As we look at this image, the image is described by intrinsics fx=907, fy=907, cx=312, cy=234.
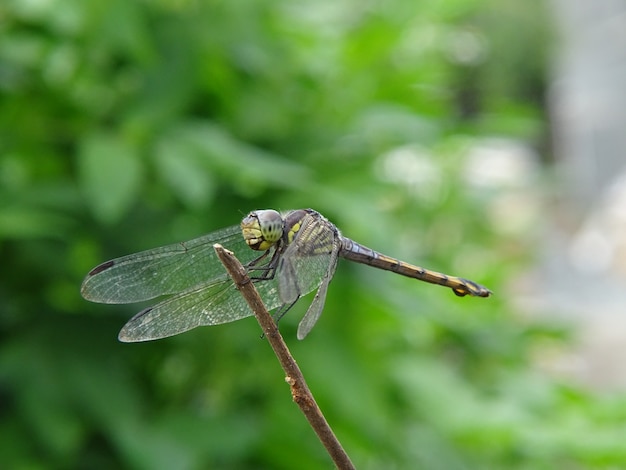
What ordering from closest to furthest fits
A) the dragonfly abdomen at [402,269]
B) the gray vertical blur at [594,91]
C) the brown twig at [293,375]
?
the brown twig at [293,375] < the dragonfly abdomen at [402,269] < the gray vertical blur at [594,91]

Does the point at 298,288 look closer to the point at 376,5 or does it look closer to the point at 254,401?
the point at 254,401

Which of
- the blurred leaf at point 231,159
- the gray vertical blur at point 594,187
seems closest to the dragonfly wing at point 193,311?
the blurred leaf at point 231,159

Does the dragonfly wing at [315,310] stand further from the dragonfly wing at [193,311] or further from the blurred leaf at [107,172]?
the blurred leaf at [107,172]

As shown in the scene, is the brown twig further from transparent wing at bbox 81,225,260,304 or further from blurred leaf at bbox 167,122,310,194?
blurred leaf at bbox 167,122,310,194

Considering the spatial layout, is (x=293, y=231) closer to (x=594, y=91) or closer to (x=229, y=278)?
(x=229, y=278)

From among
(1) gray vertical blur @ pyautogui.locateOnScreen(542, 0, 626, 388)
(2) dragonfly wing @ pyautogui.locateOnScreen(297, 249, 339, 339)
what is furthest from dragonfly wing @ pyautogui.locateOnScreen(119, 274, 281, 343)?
(1) gray vertical blur @ pyautogui.locateOnScreen(542, 0, 626, 388)

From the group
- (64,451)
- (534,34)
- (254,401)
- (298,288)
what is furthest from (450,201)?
(534,34)
